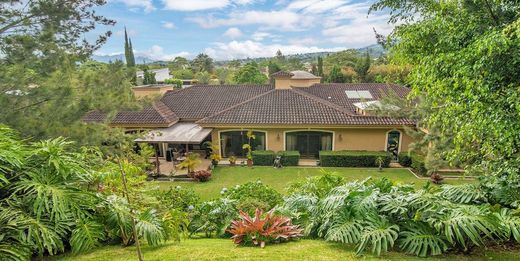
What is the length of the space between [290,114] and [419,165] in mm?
8764

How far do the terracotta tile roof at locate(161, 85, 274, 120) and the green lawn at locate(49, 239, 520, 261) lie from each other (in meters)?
19.5

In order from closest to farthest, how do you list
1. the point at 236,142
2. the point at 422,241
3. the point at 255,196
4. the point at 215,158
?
the point at 422,241 → the point at 255,196 → the point at 215,158 → the point at 236,142

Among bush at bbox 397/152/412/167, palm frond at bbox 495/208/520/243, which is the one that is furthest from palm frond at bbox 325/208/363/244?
bush at bbox 397/152/412/167

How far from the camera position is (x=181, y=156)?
837 inches

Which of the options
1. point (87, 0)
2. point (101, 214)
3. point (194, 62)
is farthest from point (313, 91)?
point (194, 62)

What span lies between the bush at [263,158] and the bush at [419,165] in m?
8.78

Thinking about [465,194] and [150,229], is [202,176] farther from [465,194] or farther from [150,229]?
[465,194]

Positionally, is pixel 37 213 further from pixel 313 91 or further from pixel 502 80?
pixel 313 91

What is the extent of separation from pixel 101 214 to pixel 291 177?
1304 cm

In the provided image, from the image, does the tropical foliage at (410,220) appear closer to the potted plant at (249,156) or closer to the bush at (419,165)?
the bush at (419,165)

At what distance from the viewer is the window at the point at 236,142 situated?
21.9 metres

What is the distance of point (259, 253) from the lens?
537cm

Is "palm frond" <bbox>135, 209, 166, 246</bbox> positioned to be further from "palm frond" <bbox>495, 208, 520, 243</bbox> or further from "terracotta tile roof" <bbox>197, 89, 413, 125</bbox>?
"terracotta tile roof" <bbox>197, 89, 413, 125</bbox>

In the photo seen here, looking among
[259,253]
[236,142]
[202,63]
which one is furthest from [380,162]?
[202,63]
